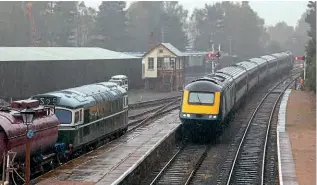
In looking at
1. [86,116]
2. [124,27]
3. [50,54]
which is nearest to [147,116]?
[50,54]

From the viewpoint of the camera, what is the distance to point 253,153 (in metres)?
25.2

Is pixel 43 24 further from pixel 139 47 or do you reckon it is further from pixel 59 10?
pixel 139 47

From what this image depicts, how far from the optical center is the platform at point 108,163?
17.5 metres

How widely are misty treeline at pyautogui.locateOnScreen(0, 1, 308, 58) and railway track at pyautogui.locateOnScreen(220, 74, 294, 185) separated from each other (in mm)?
38998

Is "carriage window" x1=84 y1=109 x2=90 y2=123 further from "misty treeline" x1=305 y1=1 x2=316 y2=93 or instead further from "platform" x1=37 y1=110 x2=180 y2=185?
"misty treeline" x1=305 y1=1 x2=316 y2=93

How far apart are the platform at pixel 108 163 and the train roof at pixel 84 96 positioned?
86.2 inches

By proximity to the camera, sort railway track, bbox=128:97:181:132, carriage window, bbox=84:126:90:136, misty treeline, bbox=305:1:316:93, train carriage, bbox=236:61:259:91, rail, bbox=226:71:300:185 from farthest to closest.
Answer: train carriage, bbox=236:61:259:91 < misty treeline, bbox=305:1:316:93 < railway track, bbox=128:97:181:132 < carriage window, bbox=84:126:90:136 < rail, bbox=226:71:300:185

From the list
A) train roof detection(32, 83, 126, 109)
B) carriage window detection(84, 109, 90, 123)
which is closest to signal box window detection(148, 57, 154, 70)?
train roof detection(32, 83, 126, 109)

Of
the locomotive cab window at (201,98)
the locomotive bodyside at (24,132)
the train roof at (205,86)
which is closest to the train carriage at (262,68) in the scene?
the train roof at (205,86)

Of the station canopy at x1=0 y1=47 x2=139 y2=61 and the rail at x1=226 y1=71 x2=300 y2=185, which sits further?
the station canopy at x1=0 y1=47 x2=139 y2=61

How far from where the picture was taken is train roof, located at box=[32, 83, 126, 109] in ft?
67.8

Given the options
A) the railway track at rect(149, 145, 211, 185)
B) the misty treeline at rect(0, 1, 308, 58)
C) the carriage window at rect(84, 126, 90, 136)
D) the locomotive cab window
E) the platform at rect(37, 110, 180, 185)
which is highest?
the misty treeline at rect(0, 1, 308, 58)

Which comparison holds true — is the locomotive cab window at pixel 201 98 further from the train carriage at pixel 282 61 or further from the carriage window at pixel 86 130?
the train carriage at pixel 282 61

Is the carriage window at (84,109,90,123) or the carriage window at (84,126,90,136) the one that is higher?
the carriage window at (84,109,90,123)
